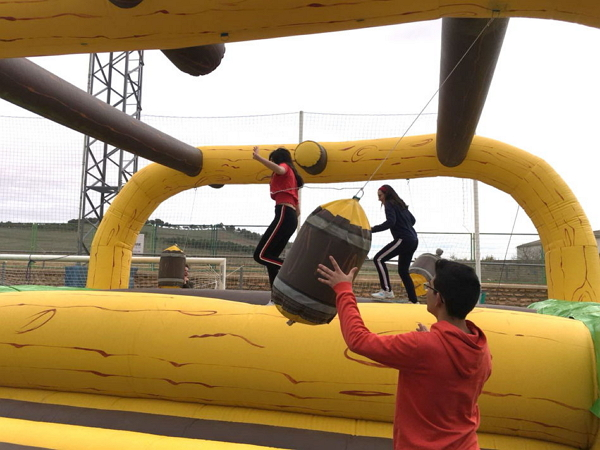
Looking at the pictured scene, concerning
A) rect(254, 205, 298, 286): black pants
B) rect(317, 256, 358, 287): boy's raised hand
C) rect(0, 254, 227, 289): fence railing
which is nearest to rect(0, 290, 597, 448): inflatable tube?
rect(254, 205, 298, 286): black pants

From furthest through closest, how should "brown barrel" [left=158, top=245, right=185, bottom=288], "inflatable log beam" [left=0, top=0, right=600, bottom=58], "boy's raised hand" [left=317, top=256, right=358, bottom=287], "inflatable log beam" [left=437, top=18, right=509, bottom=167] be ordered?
"brown barrel" [left=158, top=245, right=185, bottom=288] < "inflatable log beam" [left=437, top=18, right=509, bottom=167] < "inflatable log beam" [left=0, top=0, right=600, bottom=58] < "boy's raised hand" [left=317, top=256, right=358, bottom=287]

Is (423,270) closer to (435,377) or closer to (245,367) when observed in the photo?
(245,367)

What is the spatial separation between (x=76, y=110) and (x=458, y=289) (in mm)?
3063

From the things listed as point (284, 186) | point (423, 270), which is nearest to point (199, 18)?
point (284, 186)

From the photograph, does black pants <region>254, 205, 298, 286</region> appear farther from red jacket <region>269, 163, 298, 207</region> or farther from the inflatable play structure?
the inflatable play structure

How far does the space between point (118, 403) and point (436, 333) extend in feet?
7.41

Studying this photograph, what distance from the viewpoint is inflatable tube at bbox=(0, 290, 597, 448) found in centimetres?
218

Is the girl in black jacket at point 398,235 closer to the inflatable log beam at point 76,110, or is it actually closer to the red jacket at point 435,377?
the inflatable log beam at point 76,110

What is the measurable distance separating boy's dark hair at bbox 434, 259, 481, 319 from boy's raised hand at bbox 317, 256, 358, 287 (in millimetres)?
282

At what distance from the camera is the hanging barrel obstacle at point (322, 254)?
4.72ft

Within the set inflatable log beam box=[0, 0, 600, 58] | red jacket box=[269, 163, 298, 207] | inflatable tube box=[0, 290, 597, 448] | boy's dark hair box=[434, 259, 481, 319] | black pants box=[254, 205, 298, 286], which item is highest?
inflatable log beam box=[0, 0, 600, 58]

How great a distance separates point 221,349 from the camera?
2543mm

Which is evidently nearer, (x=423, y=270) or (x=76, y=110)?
(x=76, y=110)

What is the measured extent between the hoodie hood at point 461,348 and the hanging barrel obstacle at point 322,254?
1.21 ft
